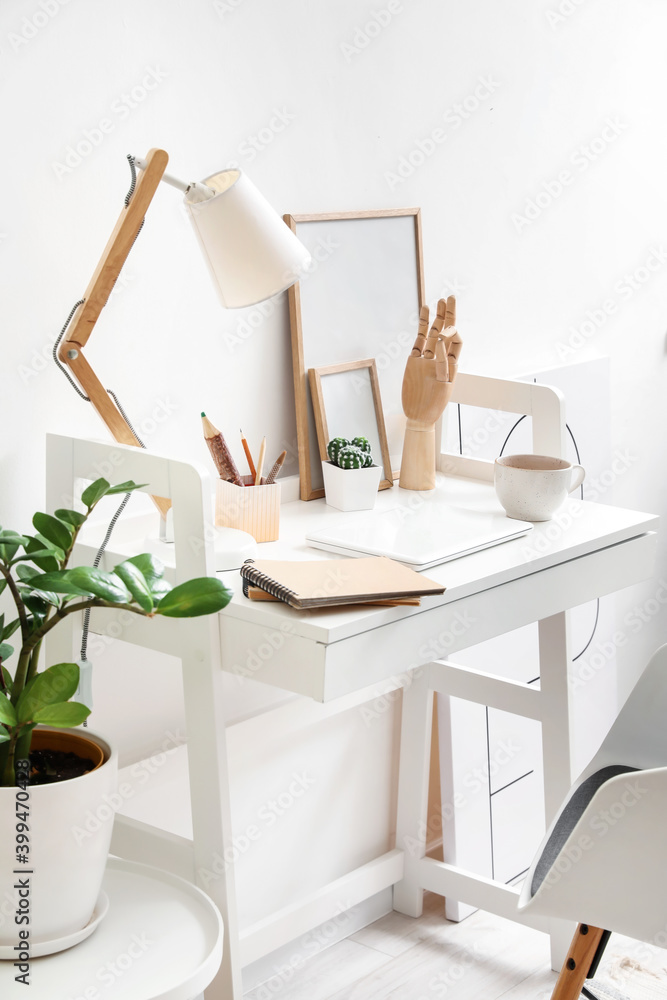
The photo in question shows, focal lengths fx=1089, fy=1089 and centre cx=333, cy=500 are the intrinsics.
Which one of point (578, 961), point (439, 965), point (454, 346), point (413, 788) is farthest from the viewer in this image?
point (413, 788)

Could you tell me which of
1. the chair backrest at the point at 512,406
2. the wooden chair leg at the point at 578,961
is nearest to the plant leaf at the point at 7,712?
the wooden chair leg at the point at 578,961

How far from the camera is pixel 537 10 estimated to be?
7.16 ft

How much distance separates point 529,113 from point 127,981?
1788 millimetres

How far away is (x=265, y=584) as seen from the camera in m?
1.31

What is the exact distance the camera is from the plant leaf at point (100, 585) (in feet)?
3.38

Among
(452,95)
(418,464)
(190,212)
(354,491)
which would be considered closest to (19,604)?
(190,212)

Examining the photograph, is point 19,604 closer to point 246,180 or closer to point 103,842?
point 103,842

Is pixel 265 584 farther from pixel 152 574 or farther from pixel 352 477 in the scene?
pixel 352 477

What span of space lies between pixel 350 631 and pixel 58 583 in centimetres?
36

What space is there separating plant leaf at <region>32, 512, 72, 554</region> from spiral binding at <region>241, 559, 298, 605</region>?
259 millimetres

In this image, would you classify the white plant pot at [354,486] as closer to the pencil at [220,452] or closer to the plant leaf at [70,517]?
the pencil at [220,452]

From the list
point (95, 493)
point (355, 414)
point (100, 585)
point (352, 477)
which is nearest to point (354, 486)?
point (352, 477)

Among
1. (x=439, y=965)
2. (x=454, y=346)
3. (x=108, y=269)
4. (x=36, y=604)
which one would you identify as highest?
(x=108, y=269)

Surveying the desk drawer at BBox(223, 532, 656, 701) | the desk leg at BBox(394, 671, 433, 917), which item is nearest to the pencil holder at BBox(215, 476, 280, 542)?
the desk drawer at BBox(223, 532, 656, 701)
